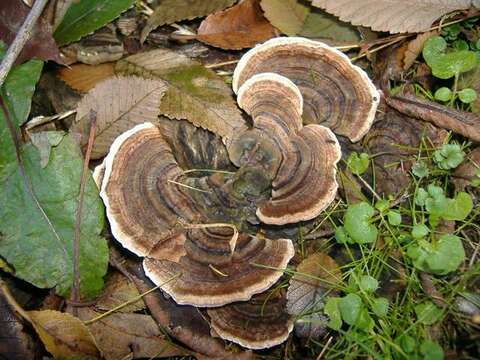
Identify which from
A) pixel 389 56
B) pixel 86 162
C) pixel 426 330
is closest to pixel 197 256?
pixel 86 162

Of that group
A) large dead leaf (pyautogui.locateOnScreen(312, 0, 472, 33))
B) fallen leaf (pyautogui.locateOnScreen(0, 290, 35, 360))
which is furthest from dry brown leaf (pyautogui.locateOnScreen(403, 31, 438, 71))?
fallen leaf (pyautogui.locateOnScreen(0, 290, 35, 360))

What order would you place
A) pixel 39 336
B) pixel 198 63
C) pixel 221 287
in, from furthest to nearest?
pixel 198 63, pixel 39 336, pixel 221 287

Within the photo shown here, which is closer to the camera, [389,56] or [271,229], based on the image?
[271,229]

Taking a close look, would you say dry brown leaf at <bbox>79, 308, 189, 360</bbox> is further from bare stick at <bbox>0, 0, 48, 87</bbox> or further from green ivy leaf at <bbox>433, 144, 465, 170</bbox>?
green ivy leaf at <bbox>433, 144, 465, 170</bbox>

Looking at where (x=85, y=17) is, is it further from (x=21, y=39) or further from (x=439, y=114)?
(x=439, y=114)

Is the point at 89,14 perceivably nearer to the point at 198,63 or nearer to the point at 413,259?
the point at 198,63

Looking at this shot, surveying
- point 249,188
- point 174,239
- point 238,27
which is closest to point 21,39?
point 238,27
